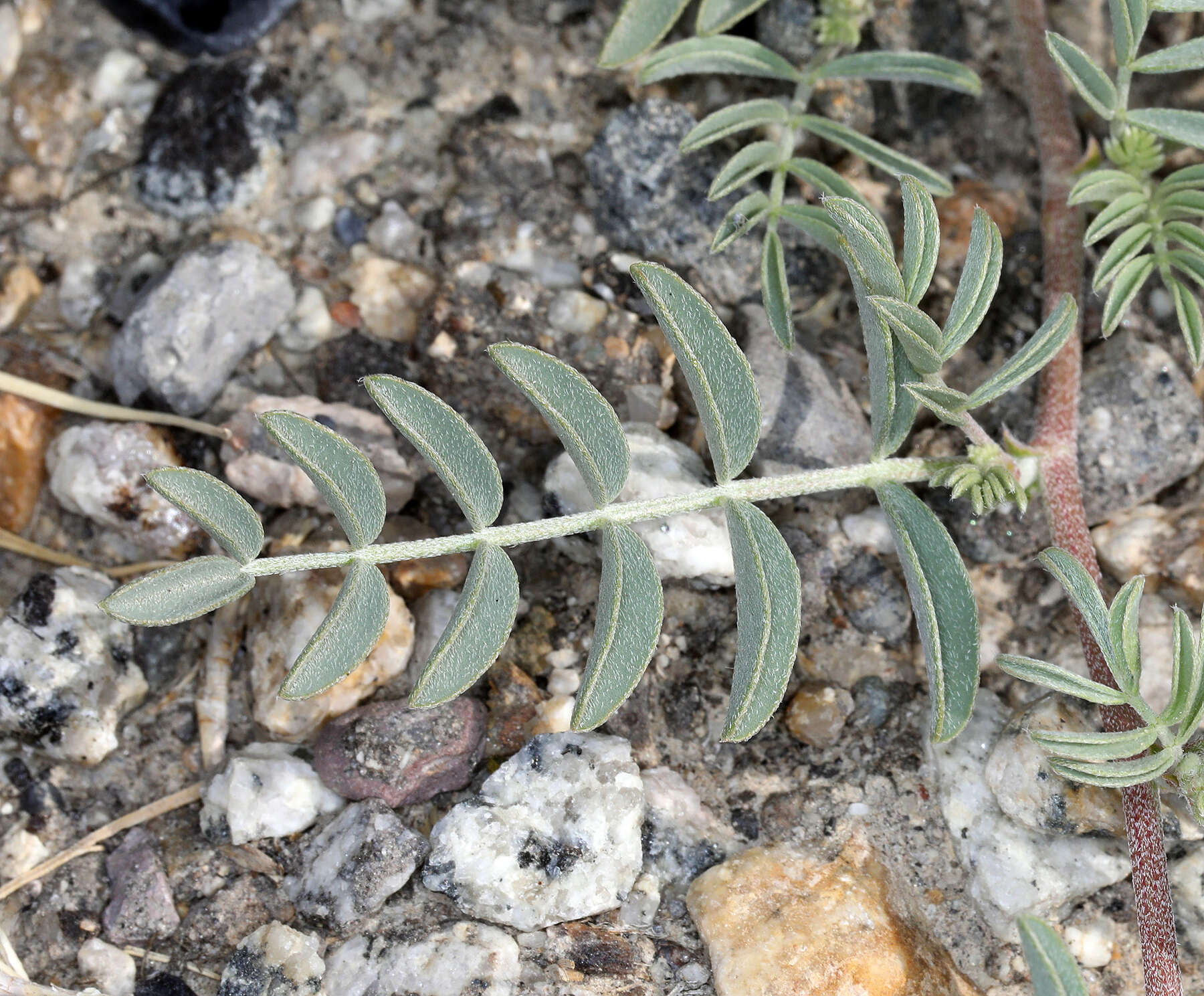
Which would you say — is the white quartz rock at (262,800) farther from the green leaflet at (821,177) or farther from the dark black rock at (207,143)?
the green leaflet at (821,177)

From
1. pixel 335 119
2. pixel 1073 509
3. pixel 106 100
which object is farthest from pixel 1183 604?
pixel 106 100

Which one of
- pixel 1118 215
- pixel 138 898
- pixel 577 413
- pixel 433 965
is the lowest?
pixel 433 965

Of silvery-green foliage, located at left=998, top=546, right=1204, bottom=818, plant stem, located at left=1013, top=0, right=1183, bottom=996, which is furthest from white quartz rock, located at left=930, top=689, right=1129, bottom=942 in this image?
silvery-green foliage, located at left=998, top=546, right=1204, bottom=818

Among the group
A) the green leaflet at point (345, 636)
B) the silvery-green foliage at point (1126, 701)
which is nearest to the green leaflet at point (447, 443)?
the green leaflet at point (345, 636)

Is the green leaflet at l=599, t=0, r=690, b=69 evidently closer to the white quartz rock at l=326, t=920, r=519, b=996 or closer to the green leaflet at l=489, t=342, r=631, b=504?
the green leaflet at l=489, t=342, r=631, b=504

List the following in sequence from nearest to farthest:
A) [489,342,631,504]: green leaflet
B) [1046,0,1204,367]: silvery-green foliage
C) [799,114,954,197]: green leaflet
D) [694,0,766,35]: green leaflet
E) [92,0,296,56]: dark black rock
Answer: [489,342,631,504]: green leaflet
[1046,0,1204,367]: silvery-green foliage
[799,114,954,197]: green leaflet
[694,0,766,35]: green leaflet
[92,0,296,56]: dark black rock

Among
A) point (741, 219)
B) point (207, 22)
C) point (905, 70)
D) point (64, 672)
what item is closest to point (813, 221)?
point (741, 219)

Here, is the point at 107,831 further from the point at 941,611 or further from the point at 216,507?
the point at 941,611
